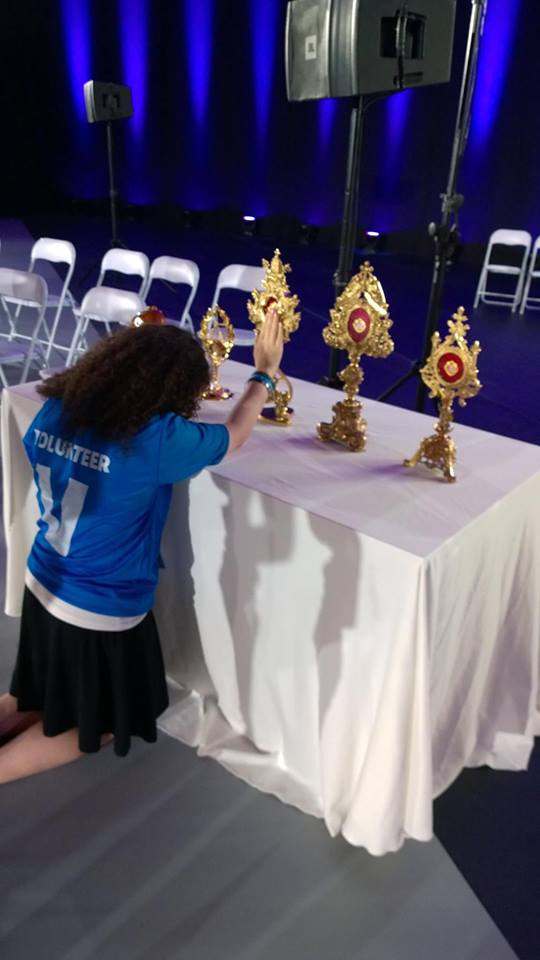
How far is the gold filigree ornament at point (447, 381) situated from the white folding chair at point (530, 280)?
5.55 metres

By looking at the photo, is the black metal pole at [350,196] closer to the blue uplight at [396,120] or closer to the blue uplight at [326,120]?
the blue uplight at [396,120]

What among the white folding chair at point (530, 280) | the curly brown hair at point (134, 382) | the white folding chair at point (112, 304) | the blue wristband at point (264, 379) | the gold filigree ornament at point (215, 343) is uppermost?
the curly brown hair at point (134, 382)

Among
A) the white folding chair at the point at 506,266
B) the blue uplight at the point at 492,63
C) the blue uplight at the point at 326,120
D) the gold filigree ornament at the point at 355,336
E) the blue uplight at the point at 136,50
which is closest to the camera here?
the gold filigree ornament at the point at 355,336

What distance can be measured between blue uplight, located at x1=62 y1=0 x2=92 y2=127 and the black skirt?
1203 centimetres

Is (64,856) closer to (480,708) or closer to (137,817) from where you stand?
A: (137,817)

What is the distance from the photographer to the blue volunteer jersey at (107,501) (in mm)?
1427

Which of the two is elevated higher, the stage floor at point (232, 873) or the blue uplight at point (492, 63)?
the blue uplight at point (492, 63)

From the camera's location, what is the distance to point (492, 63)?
7441 mm

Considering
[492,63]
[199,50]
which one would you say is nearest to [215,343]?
[492,63]

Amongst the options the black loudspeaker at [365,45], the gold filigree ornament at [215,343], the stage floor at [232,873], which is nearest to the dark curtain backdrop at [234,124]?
the black loudspeaker at [365,45]

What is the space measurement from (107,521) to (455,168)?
2526 mm

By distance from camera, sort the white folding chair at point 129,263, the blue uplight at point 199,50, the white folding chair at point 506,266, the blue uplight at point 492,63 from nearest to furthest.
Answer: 1. the white folding chair at point 129,263
2. the white folding chair at point 506,266
3. the blue uplight at point 492,63
4. the blue uplight at point 199,50

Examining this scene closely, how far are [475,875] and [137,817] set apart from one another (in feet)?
2.61

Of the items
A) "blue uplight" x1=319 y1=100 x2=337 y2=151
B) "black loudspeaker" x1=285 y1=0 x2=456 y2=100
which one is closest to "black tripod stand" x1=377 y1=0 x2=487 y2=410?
"black loudspeaker" x1=285 y1=0 x2=456 y2=100
